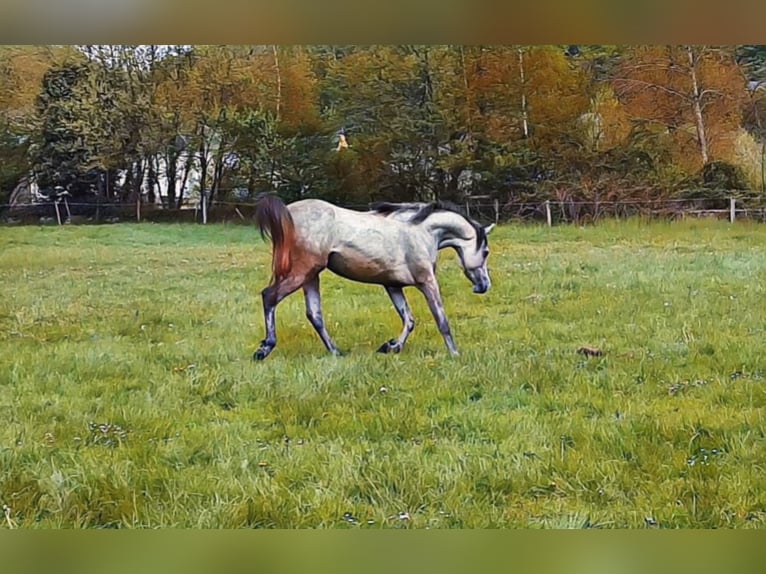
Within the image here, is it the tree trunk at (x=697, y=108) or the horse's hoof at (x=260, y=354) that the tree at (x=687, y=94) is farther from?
the horse's hoof at (x=260, y=354)

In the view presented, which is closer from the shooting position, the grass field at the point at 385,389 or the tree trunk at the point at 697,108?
the grass field at the point at 385,389

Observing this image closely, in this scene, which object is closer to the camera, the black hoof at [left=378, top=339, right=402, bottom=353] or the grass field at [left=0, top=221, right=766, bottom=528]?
the grass field at [left=0, top=221, right=766, bottom=528]

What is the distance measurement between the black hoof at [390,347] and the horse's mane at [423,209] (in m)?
0.28

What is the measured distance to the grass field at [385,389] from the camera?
4.75ft

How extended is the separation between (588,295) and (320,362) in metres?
0.65

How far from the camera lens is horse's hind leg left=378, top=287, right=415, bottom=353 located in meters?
1.61

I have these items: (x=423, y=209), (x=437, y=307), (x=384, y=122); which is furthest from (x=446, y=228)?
(x=384, y=122)

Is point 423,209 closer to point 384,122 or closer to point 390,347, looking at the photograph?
point 384,122

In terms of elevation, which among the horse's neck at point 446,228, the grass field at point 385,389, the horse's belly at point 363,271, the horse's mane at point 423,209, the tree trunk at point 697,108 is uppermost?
the tree trunk at point 697,108

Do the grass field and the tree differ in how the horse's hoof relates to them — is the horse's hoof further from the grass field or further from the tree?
the tree

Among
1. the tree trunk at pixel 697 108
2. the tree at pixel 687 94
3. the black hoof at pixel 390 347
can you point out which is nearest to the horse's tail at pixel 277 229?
the black hoof at pixel 390 347

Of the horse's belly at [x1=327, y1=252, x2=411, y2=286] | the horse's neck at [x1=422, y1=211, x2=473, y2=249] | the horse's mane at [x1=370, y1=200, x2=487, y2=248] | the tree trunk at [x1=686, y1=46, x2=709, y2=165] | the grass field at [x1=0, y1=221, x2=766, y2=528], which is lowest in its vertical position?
the grass field at [x1=0, y1=221, x2=766, y2=528]

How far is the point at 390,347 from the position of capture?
1.62 m

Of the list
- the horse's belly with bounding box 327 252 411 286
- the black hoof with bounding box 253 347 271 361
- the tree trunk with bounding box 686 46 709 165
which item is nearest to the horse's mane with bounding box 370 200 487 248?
the horse's belly with bounding box 327 252 411 286
